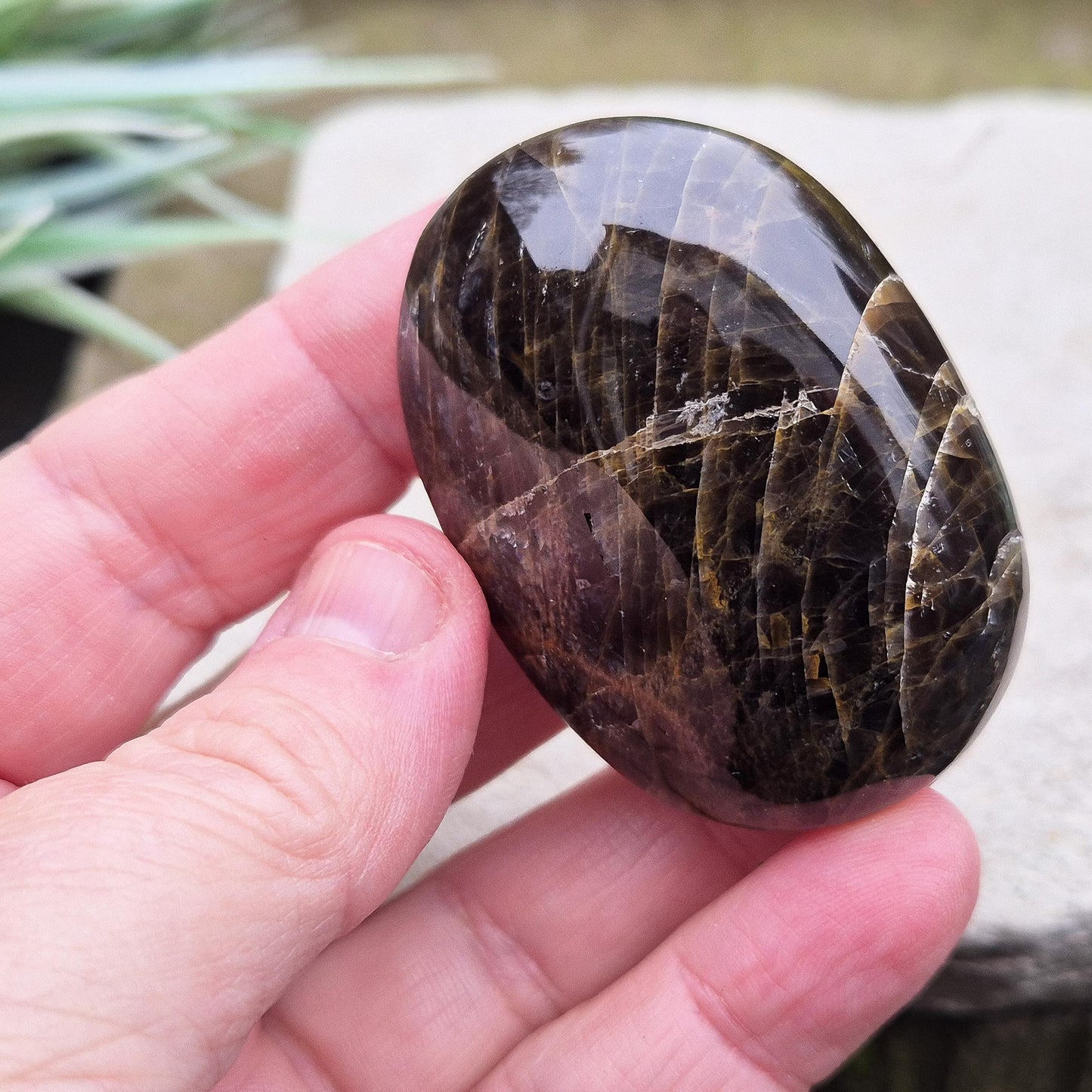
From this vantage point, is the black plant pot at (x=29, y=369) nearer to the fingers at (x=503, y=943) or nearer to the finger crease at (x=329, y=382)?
the finger crease at (x=329, y=382)

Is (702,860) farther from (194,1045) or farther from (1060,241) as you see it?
(1060,241)

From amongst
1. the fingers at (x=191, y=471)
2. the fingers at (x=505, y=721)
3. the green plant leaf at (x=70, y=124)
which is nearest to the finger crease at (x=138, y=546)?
the fingers at (x=191, y=471)

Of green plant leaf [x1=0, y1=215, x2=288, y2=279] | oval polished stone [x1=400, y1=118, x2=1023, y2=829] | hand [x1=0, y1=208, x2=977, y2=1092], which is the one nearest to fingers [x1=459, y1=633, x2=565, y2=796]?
hand [x1=0, y1=208, x2=977, y2=1092]

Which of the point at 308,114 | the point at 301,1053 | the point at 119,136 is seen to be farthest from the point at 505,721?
the point at 308,114

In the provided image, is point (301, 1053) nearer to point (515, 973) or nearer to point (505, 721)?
point (515, 973)

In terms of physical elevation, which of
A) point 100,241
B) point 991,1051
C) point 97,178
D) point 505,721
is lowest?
point 991,1051

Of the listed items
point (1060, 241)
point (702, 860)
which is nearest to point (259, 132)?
point (1060, 241)
